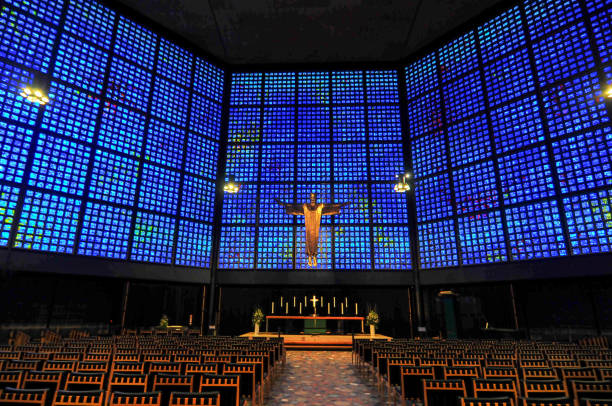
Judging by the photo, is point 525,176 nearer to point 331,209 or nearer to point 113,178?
point 331,209

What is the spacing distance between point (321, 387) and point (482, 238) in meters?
15.6

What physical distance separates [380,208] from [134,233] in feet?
53.6

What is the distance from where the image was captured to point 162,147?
2261cm

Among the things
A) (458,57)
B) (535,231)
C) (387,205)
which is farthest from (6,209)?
(458,57)

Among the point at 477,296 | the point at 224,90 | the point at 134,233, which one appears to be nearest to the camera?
the point at 134,233

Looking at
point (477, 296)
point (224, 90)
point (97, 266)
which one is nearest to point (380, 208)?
point (477, 296)

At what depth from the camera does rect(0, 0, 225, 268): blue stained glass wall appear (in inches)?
673

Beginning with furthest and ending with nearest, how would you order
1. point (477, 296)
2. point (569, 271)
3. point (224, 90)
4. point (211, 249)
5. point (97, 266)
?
point (224, 90) < point (211, 249) < point (477, 296) < point (97, 266) < point (569, 271)

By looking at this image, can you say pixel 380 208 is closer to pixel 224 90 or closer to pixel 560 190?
pixel 560 190

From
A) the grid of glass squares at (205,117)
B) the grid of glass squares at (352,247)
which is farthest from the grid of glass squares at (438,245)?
the grid of glass squares at (205,117)

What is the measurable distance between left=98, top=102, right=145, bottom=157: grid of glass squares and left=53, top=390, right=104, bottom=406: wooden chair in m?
18.6

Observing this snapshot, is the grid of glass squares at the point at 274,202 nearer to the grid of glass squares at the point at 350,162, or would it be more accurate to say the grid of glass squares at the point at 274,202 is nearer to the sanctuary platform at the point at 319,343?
the grid of glass squares at the point at 350,162

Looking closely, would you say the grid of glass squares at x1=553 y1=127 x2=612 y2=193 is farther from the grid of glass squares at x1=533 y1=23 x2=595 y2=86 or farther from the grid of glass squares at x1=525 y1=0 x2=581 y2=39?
the grid of glass squares at x1=525 y1=0 x2=581 y2=39

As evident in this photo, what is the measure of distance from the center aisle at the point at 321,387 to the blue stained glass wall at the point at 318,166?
11.2 metres
